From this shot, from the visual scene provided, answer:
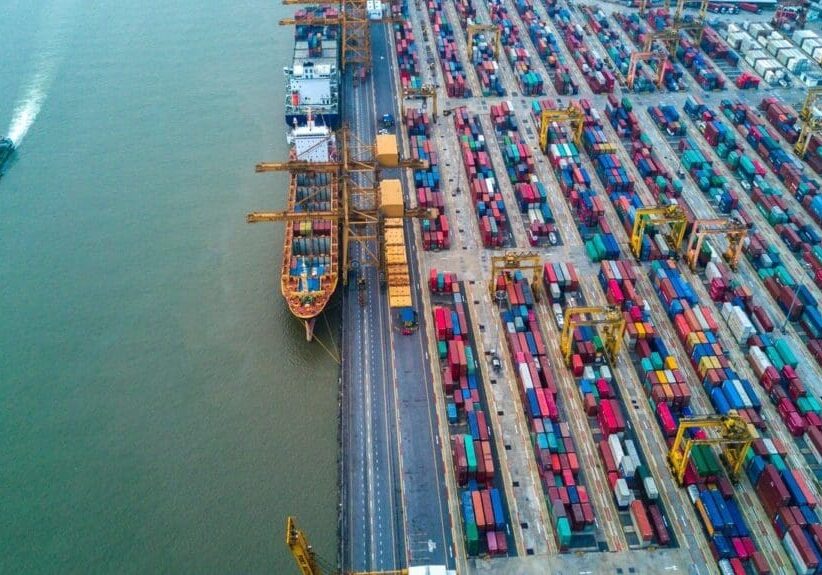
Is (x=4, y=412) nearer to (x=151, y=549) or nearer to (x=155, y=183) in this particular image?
(x=151, y=549)

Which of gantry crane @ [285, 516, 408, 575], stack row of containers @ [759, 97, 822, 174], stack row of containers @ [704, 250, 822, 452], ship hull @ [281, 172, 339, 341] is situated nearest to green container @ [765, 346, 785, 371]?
stack row of containers @ [704, 250, 822, 452]

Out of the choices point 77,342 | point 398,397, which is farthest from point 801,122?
point 77,342

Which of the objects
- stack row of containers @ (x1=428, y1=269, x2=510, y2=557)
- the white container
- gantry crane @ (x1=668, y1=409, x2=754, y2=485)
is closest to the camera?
stack row of containers @ (x1=428, y1=269, x2=510, y2=557)

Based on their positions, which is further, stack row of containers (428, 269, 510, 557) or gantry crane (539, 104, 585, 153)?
gantry crane (539, 104, 585, 153)

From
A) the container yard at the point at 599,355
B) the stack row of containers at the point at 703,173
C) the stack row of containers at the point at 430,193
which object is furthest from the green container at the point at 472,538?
the stack row of containers at the point at 703,173

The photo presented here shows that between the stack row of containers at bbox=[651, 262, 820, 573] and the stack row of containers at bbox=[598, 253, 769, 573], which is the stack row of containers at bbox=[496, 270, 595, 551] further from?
the stack row of containers at bbox=[651, 262, 820, 573]
